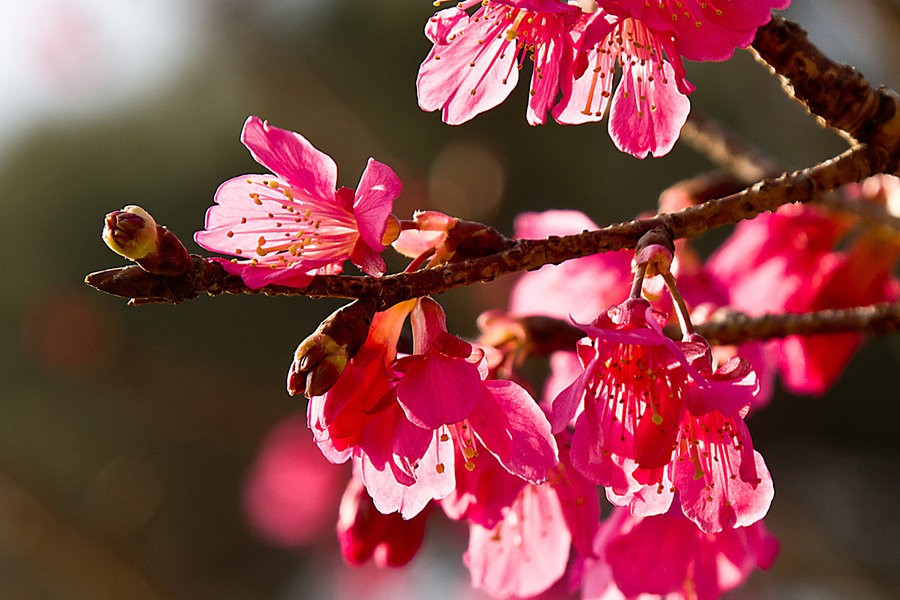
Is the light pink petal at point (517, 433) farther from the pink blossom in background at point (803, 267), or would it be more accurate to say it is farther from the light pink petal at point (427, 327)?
the pink blossom in background at point (803, 267)

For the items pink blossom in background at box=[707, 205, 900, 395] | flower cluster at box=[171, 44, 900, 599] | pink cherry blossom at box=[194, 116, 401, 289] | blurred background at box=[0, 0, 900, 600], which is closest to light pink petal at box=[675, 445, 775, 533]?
flower cluster at box=[171, 44, 900, 599]

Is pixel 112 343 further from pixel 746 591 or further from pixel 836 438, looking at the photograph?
pixel 836 438

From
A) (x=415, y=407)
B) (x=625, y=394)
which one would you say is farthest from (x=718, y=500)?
(x=415, y=407)

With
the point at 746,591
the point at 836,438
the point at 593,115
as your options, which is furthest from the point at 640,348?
the point at 836,438

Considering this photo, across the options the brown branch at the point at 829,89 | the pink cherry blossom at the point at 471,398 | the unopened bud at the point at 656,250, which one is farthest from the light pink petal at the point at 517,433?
the brown branch at the point at 829,89

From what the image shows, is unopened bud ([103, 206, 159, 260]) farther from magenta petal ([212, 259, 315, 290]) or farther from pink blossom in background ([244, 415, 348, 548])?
pink blossom in background ([244, 415, 348, 548])

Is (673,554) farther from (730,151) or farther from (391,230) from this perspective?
(730,151)

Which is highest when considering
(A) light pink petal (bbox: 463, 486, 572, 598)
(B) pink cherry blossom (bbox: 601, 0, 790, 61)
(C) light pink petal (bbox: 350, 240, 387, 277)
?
(C) light pink petal (bbox: 350, 240, 387, 277)
